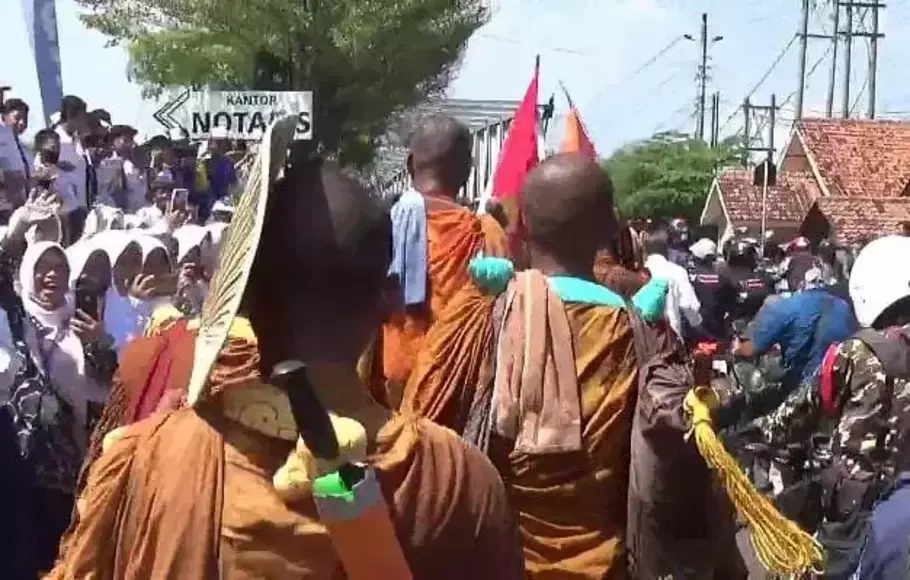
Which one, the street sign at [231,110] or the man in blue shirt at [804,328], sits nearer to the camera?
the man in blue shirt at [804,328]

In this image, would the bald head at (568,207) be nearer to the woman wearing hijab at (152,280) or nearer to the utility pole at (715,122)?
the woman wearing hijab at (152,280)

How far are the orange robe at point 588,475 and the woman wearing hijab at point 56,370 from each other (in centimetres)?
192

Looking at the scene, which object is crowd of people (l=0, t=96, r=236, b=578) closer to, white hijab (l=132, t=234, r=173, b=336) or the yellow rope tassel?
white hijab (l=132, t=234, r=173, b=336)

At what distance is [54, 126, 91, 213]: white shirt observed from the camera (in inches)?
479

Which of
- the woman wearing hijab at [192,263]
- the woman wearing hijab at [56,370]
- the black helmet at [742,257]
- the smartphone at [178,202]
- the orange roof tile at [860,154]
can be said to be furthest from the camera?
the orange roof tile at [860,154]

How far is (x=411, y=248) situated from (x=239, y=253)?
3118mm

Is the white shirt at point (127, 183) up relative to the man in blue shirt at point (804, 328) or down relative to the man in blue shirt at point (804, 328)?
up

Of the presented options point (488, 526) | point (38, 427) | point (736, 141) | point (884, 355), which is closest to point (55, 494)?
point (38, 427)

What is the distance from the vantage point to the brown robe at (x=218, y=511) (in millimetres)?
2268

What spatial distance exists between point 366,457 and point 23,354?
136 inches

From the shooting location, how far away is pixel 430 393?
4340mm

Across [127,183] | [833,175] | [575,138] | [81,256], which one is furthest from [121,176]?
[833,175]

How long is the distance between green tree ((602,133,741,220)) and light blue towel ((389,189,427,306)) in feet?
196

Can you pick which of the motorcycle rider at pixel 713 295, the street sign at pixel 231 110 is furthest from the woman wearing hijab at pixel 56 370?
the motorcycle rider at pixel 713 295
